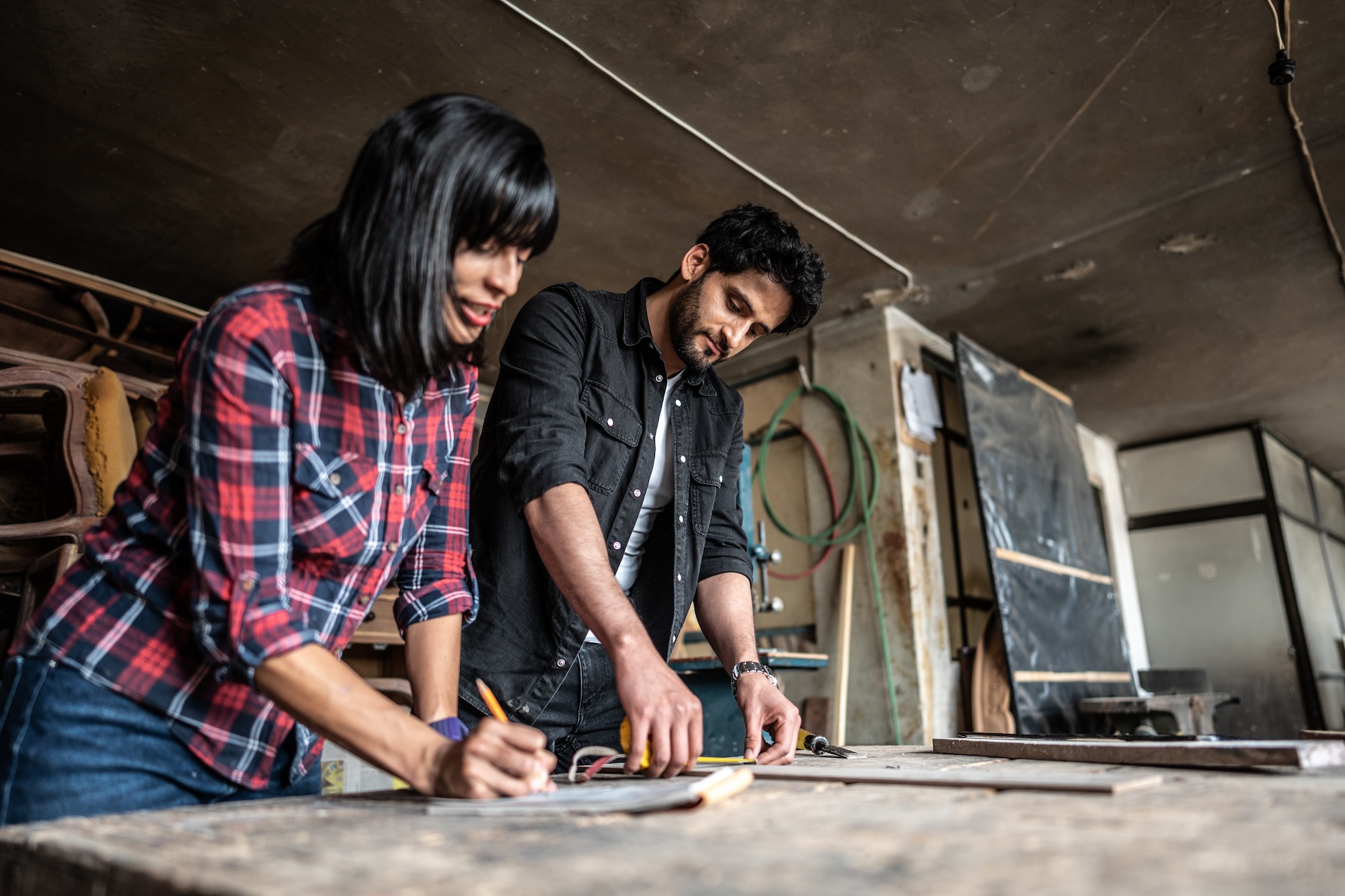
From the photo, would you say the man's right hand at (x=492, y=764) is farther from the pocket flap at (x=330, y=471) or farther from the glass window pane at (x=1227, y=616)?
the glass window pane at (x=1227, y=616)

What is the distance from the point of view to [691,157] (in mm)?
3342

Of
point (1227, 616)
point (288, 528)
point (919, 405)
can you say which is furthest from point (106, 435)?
point (1227, 616)

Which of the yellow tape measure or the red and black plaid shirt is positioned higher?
the red and black plaid shirt

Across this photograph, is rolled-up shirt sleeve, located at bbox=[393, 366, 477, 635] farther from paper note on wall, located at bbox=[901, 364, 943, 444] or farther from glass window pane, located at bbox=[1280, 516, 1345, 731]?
glass window pane, located at bbox=[1280, 516, 1345, 731]

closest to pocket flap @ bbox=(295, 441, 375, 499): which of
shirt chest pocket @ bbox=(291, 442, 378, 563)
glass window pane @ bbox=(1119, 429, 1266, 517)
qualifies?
shirt chest pocket @ bbox=(291, 442, 378, 563)

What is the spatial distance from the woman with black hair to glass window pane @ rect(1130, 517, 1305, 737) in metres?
7.45

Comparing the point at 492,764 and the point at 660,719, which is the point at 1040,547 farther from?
the point at 492,764

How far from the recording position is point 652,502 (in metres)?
1.69

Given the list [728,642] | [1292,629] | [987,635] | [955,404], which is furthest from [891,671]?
[1292,629]

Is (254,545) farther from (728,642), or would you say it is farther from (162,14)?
(162,14)

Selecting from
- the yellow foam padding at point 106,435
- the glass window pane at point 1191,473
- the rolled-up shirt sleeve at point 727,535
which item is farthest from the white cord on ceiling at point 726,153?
the glass window pane at point 1191,473

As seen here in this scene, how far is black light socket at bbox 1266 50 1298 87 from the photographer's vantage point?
287cm

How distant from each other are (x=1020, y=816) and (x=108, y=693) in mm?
875

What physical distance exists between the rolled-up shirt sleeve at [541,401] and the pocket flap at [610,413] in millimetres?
24
